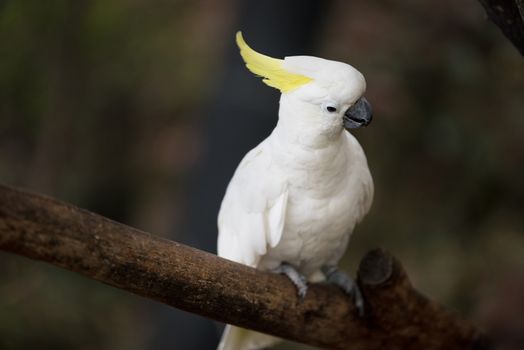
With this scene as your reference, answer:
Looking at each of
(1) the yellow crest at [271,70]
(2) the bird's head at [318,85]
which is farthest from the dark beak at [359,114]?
(1) the yellow crest at [271,70]

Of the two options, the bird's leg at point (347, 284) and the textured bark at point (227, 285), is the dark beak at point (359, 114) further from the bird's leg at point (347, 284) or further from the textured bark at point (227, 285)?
the bird's leg at point (347, 284)

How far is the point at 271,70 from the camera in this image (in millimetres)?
1461

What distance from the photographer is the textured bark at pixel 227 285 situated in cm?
132

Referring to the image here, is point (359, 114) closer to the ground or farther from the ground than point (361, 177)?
farther from the ground

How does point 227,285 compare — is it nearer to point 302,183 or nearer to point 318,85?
point 302,183

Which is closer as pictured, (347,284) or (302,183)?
(302,183)

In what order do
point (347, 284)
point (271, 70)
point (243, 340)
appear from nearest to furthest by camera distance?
1. point (271, 70)
2. point (347, 284)
3. point (243, 340)

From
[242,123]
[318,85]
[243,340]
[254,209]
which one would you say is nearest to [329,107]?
[318,85]

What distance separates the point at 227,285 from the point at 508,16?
0.77 m

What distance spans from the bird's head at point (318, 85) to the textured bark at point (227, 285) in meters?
0.37

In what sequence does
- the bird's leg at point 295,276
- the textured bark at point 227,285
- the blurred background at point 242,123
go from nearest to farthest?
1. the textured bark at point 227,285
2. the bird's leg at point 295,276
3. the blurred background at point 242,123

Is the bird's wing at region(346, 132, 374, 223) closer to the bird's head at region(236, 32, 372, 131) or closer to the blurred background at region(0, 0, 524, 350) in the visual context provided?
the bird's head at region(236, 32, 372, 131)

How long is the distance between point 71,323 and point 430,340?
1.67m

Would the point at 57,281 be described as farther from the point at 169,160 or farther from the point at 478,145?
the point at 478,145
